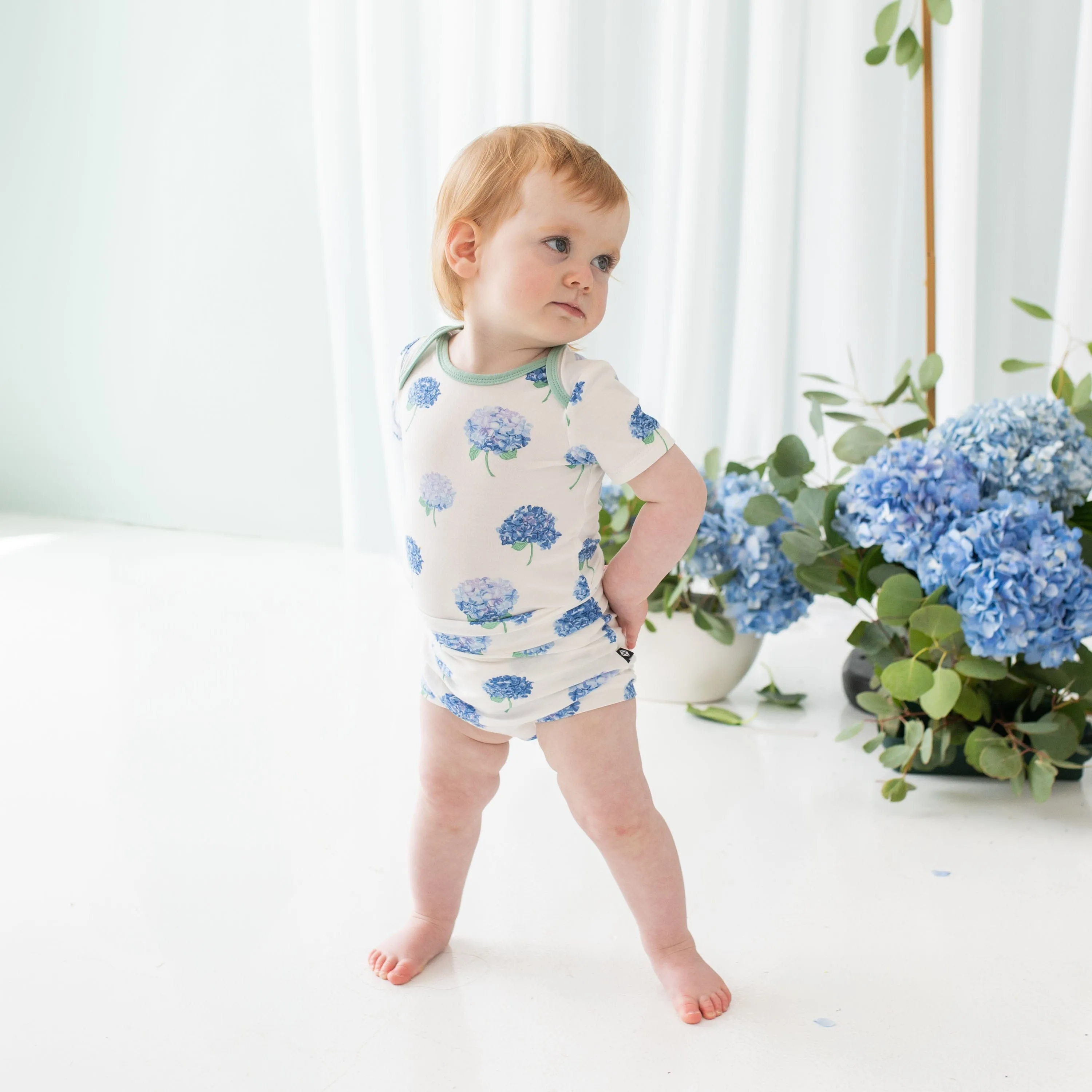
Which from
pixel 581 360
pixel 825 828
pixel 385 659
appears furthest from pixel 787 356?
pixel 581 360

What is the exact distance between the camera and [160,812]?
49.1 inches

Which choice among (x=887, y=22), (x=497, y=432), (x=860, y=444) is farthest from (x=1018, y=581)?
(x=887, y=22)

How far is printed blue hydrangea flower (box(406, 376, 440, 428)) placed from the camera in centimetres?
90

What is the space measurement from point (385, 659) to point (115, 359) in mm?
1516

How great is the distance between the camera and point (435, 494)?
2.90 ft

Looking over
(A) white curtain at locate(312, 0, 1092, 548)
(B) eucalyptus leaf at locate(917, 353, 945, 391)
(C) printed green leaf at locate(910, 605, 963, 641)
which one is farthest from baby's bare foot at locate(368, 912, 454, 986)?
(A) white curtain at locate(312, 0, 1092, 548)

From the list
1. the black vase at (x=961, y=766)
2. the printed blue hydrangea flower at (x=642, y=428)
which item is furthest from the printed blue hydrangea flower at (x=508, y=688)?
the black vase at (x=961, y=766)

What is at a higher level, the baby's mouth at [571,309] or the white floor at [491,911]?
the baby's mouth at [571,309]

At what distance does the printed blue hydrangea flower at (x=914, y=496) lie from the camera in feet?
4.00

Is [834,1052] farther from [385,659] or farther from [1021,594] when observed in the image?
[385,659]

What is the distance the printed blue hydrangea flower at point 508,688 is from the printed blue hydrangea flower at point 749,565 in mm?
585

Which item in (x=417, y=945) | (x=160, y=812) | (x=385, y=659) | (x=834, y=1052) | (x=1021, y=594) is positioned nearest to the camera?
(x=834, y=1052)

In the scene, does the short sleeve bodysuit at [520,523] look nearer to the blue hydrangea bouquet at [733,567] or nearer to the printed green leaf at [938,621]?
the printed green leaf at [938,621]

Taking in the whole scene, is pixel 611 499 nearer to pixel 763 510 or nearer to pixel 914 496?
pixel 763 510
